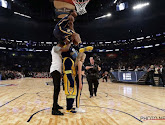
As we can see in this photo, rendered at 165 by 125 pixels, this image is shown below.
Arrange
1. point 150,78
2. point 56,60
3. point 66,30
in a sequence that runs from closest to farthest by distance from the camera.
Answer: point 66,30, point 56,60, point 150,78

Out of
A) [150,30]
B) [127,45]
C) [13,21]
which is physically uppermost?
[13,21]

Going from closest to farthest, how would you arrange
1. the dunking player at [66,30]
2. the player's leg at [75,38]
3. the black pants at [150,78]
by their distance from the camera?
the dunking player at [66,30] → the player's leg at [75,38] → the black pants at [150,78]

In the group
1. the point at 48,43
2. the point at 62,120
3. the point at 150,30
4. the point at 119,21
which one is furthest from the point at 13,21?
the point at 62,120

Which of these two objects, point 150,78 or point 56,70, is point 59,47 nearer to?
point 56,70

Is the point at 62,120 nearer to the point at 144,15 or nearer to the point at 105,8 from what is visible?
the point at 105,8

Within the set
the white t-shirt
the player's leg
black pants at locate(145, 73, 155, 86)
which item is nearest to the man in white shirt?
the white t-shirt

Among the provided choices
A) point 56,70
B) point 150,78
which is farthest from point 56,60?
point 150,78

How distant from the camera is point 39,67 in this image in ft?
115

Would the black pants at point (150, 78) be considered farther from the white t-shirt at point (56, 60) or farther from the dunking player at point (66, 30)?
the white t-shirt at point (56, 60)

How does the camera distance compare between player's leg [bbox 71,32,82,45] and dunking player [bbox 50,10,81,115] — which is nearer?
dunking player [bbox 50,10,81,115]

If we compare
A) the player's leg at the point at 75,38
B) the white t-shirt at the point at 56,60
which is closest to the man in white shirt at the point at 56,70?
the white t-shirt at the point at 56,60

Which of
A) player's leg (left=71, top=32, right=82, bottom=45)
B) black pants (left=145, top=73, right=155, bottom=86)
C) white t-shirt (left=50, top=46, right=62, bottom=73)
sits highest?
player's leg (left=71, top=32, right=82, bottom=45)

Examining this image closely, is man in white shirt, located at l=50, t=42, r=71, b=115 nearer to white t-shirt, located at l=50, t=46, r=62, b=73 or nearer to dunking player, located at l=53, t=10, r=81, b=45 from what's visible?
white t-shirt, located at l=50, t=46, r=62, b=73

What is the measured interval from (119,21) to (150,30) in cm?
692
